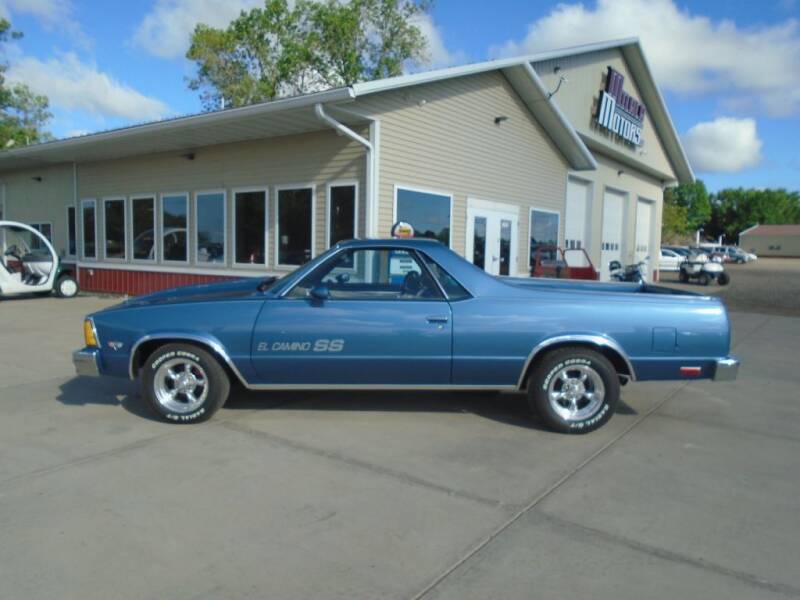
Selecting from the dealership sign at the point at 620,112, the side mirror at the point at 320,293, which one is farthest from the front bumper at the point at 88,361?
the dealership sign at the point at 620,112

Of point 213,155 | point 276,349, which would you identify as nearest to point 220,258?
point 213,155

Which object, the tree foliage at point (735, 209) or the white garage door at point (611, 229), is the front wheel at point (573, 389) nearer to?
the white garage door at point (611, 229)

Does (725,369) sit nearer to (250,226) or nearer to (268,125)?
(268,125)

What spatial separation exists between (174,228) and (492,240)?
7.31 m

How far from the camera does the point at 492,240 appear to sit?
45.3 ft

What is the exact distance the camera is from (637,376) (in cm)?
491

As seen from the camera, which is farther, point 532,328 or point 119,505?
point 532,328

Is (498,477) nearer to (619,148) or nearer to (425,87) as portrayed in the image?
(425,87)

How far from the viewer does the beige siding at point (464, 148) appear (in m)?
10.8

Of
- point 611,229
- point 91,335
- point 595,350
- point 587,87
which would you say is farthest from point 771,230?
point 91,335

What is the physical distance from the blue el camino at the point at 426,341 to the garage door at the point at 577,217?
1367cm

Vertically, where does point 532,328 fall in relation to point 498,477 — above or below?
above

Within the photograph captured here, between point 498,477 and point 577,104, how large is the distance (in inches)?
660

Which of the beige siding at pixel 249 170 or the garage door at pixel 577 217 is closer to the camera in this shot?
the beige siding at pixel 249 170
